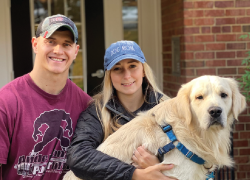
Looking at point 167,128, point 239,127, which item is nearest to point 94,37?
point 239,127

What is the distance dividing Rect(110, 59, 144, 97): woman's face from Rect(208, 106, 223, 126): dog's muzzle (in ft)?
2.29

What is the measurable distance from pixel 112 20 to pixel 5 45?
1902mm

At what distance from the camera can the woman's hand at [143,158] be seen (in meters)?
2.28

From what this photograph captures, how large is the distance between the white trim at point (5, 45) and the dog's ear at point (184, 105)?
3941mm

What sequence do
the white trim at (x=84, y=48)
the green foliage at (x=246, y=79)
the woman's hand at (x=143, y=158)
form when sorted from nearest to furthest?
the woman's hand at (x=143, y=158) < the green foliage at (x=246, y=79) < the white trim at (x=84, y=48)

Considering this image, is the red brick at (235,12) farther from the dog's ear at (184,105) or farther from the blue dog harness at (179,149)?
the blue dog harness at (179,149)

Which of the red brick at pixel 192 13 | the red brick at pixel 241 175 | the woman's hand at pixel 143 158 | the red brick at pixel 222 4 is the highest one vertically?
the red brick at pixel 222 4

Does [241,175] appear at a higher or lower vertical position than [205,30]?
lower

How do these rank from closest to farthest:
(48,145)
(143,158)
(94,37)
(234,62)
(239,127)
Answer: (143,158) < (48,145) < (234,62) < (239,127) < (94,37)

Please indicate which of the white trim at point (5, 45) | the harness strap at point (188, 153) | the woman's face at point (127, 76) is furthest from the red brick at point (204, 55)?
the white trim at point (5, 45)

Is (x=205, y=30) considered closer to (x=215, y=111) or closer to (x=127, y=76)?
(x=127, y=76)

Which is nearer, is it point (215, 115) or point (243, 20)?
point (215, 115)

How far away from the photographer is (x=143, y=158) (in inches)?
89.7

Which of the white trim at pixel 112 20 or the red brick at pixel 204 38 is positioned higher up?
the white trim at pixel 112 20
